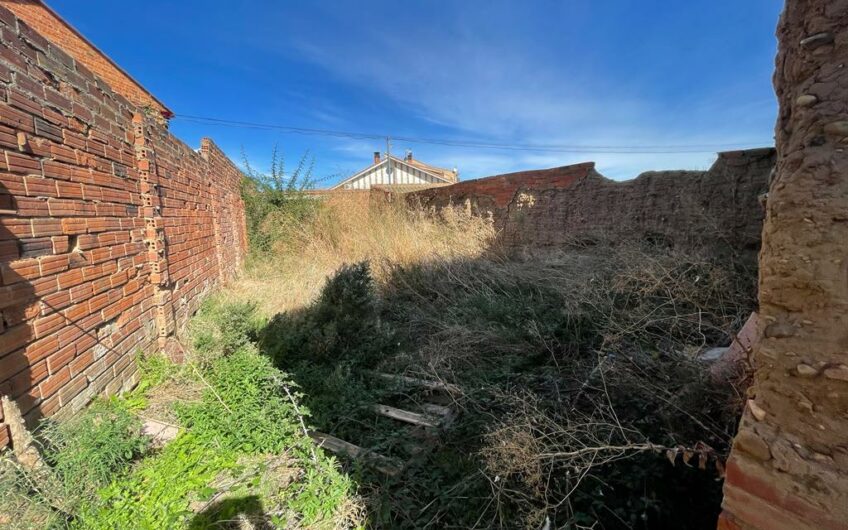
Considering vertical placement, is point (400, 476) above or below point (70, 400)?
below

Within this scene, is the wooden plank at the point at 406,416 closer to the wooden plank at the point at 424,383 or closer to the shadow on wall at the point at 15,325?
the wooden plank at the point at 424,383

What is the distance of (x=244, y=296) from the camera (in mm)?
5828

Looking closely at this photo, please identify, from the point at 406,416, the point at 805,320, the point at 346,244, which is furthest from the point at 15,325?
the point at 346,244

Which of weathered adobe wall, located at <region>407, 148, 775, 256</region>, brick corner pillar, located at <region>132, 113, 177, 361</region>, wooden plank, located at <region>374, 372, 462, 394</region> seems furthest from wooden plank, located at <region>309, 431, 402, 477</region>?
weathered adobe wall, located at <region>407, 148, 775, 256</region>

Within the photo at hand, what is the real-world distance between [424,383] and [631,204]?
494 centimetres

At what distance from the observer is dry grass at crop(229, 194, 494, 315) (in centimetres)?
619

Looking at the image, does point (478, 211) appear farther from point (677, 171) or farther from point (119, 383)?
point (119, 383)

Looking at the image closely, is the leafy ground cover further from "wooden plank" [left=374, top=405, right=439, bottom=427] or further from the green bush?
the green bush

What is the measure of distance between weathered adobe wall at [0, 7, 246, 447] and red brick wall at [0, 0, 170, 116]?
4353 mm

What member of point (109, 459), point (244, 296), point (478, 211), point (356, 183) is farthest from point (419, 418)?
point (356, 183)

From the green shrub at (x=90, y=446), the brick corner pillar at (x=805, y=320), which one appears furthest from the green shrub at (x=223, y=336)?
the brick corner pillar at (x=805, y=320)

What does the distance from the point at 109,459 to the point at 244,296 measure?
407 centimetres

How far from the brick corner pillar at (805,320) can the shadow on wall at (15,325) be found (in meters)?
2.96

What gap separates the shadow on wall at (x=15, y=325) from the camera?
1727mm
